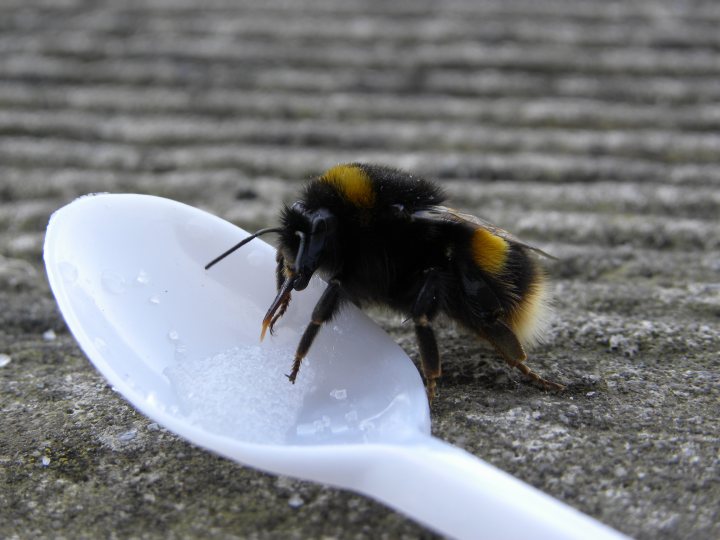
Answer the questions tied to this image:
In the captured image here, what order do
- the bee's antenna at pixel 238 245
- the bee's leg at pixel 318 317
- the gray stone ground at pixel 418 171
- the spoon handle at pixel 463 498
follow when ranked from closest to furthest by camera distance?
the spoon handle at pixel 463 498, the gray stone ground at pixel 418 171, the bee's leg at pixel 318 317, the bee's antenna at pixel 238 245

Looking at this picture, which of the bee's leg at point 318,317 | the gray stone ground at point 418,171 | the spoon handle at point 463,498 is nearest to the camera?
the spoon handle at point 463,498

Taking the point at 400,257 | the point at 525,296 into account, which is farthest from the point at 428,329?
the point at 525,296

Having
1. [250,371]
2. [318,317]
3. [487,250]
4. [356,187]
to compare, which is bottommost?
[250,371]

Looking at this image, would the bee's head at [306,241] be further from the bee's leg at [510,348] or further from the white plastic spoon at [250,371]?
the bee's leg at [510,348]

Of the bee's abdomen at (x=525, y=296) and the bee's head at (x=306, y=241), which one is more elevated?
the bee's head at (x=306, y=241)

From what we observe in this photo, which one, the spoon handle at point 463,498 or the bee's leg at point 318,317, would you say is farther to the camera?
the bee's leg at point 318,317

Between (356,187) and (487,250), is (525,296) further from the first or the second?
(356,187)

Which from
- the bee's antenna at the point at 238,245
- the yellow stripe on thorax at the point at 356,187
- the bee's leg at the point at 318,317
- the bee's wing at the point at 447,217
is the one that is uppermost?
the yellow stripe on thorax at the point at 356,187

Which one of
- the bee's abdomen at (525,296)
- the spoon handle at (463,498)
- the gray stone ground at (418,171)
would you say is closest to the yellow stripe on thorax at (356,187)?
the bee's abdomen at (525,296)
